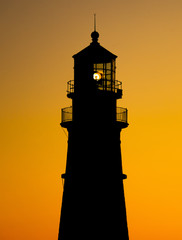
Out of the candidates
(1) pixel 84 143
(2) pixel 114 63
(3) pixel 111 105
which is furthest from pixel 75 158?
(2) pixel 114 63

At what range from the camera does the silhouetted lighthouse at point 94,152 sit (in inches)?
1170

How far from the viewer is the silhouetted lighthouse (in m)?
29.7

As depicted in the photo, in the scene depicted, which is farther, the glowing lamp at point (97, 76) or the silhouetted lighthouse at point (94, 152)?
the glowing lamp at point (97, 76)

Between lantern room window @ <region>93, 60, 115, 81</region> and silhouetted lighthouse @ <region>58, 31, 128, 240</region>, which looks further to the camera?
lantern room window @ <region>93, 60, 115, 81</region>

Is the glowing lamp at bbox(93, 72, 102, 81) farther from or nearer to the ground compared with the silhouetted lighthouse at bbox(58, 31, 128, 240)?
farther from the ground

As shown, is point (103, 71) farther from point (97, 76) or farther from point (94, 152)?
point (94, 152)

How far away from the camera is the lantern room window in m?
30.5

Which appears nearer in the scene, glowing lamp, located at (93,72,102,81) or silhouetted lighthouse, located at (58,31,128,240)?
silhouetted lighthouse, located at (58,31,128,240)

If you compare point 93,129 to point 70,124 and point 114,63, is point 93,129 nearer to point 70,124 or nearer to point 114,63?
point 70,124

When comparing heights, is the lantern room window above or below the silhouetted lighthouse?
above

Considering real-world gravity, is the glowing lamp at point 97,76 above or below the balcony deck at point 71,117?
above

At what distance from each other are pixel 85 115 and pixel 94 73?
2175 millimetres

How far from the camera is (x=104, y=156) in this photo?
98.8ft

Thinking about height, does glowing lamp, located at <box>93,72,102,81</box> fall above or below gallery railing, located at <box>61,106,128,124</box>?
above
